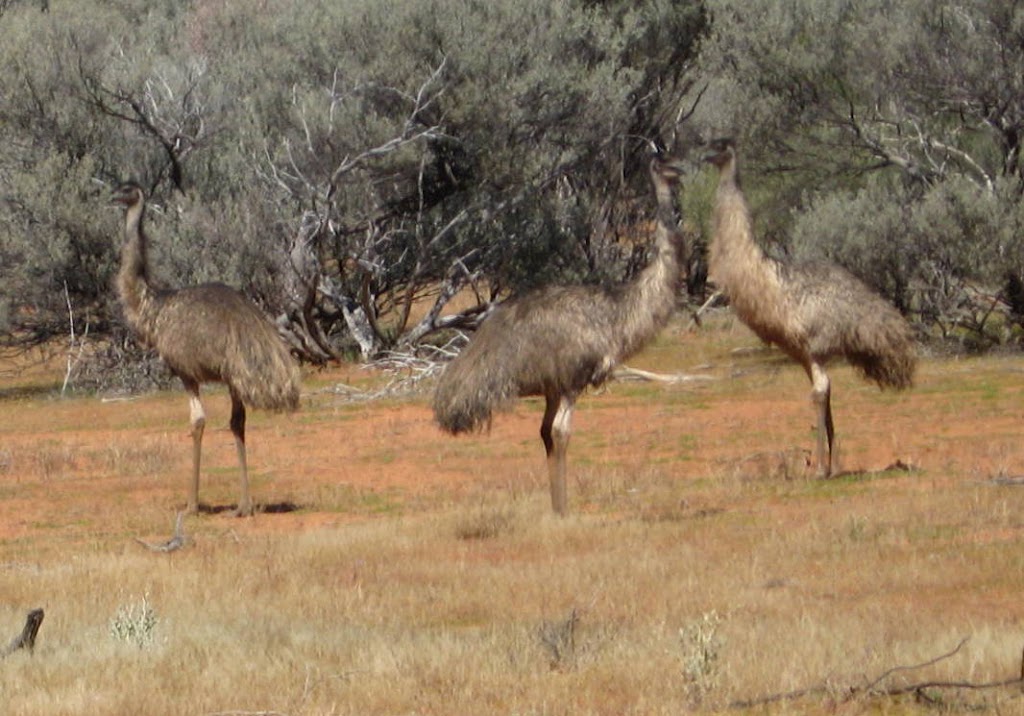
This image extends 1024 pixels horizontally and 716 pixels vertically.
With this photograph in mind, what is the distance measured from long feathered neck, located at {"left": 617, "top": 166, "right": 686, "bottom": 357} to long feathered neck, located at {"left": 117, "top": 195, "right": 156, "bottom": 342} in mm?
4136

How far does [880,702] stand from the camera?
692 cm

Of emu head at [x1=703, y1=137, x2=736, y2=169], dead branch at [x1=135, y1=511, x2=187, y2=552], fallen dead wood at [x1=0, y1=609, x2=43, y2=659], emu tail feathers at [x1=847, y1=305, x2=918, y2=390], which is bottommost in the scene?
dead branch at [x1=135, y1=511, x2=187, y2=552]

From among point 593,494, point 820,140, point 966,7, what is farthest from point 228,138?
point 593,494

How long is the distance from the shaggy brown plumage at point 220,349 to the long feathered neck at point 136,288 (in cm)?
1

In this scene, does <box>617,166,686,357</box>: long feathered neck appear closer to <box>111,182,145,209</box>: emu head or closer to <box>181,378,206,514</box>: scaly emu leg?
<box>181,378,206,514</box>: scaly emu leg

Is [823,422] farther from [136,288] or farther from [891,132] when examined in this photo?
[891,132]

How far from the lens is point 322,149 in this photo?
24.0m

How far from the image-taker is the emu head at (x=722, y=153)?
1441cm

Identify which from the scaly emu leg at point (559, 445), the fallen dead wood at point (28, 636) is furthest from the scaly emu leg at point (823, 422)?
the fallen dead wood at point (28, 636)

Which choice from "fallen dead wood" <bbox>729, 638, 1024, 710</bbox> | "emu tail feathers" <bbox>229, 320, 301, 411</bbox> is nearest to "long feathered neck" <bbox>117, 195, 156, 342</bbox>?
"emu tail feathers" <bbox>229, 320, 301, 411</bbox>

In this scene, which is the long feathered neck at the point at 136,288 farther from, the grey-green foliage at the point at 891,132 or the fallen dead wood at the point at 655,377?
the grey-green foliage at the point at 891,132

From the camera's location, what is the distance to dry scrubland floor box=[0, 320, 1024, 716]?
7332mm

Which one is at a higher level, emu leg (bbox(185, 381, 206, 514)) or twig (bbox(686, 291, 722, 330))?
emu leg (bbox(185, 381, 206, 514))

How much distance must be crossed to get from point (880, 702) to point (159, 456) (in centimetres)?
1143
